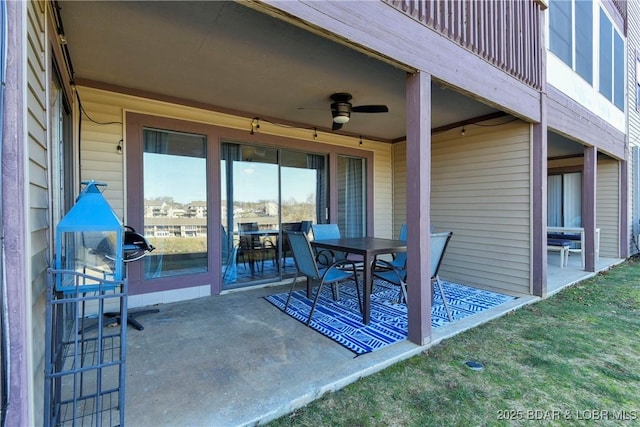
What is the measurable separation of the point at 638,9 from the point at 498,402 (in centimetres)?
1037

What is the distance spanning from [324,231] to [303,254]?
1237mm

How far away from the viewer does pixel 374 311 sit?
3.40 meters

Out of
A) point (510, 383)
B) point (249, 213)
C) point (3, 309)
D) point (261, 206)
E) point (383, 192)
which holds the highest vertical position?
point (383, 192)

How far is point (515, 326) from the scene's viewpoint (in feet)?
10.1

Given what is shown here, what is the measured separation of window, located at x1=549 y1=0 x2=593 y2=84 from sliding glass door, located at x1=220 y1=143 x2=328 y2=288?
3931 mm

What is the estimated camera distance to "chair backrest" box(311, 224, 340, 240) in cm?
429

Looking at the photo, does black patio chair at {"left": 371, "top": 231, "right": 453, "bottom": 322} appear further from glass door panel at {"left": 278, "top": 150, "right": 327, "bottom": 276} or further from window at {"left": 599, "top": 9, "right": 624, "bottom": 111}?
window at {"left": 599, "top": 9, "right": 624, "bottom": 111}

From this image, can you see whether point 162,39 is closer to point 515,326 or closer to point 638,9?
point 515,326

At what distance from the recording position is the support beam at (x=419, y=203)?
8.38ft

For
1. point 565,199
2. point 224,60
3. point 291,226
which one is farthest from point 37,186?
point 565,199

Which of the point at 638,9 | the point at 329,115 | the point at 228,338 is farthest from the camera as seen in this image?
the point at 638,9

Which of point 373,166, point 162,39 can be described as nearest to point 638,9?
point 373,166

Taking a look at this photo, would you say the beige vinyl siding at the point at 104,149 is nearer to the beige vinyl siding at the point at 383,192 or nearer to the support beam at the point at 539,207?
the beige vinyl siding at the point at 383,192

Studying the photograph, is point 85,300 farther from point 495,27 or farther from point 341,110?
point 495,27
